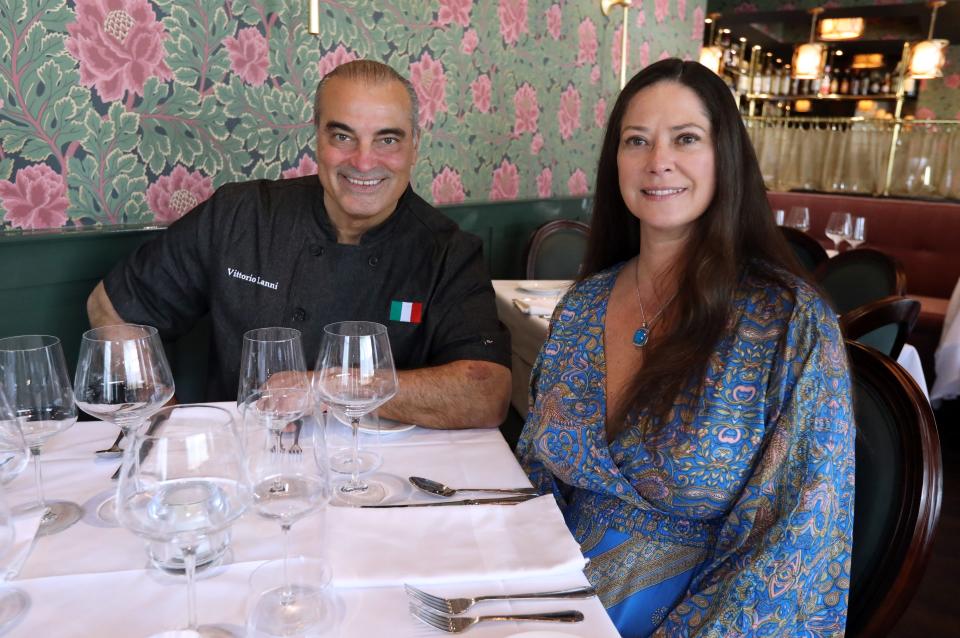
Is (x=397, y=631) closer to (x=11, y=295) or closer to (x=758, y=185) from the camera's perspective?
(x=758, y=185)

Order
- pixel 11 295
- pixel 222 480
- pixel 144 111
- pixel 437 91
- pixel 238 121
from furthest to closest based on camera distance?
pixel 437 91 < pixel 238 121 < pixel 144 111 < pixel 11 295 < pixel 222 480

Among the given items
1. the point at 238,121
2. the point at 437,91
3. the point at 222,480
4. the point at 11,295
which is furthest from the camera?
the point at 437,91

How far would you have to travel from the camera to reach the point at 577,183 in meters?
4.72

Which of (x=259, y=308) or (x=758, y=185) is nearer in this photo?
(x=758, y=185)

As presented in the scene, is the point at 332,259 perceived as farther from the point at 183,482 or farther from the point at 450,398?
the point at 183,482

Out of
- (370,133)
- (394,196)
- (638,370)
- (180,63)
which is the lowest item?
(638,370)

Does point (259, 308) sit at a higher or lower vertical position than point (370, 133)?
lower

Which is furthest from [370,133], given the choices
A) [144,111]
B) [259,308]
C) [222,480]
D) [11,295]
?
[222,480]

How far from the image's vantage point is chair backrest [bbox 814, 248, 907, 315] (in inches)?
110

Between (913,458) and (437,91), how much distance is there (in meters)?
2.91

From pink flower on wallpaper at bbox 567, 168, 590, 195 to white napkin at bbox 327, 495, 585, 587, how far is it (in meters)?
3.80

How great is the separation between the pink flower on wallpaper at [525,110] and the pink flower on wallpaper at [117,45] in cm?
216

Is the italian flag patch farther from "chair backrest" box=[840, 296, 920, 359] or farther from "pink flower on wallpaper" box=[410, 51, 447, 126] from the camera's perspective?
"pink flower on wallpaper" box=[410, 51, 447, 126]

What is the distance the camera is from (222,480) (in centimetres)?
74
